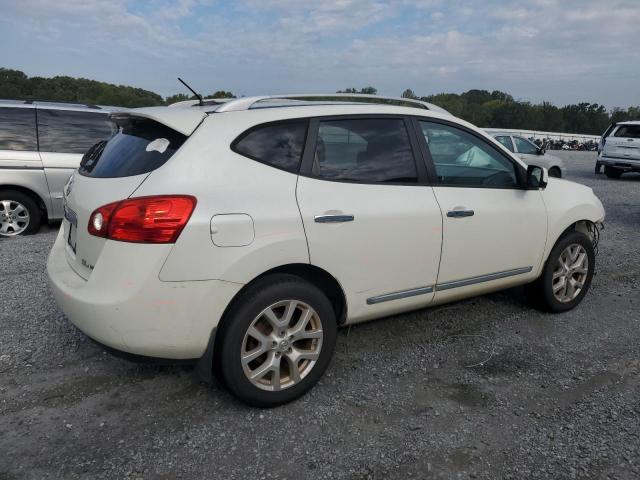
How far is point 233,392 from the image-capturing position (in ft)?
9.52

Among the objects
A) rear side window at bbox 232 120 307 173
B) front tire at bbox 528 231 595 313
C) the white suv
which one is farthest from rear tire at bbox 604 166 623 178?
rear side window at bbox 232 120 307 173

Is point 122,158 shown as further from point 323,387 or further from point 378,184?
point 323,387

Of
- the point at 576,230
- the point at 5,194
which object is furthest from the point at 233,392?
the point at 5,194

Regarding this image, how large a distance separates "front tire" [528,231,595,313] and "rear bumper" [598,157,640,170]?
539 inches

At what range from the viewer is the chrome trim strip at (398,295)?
3.37m

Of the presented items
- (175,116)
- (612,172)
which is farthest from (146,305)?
(612,172)

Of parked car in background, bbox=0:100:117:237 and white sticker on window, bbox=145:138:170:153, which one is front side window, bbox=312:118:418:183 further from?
parked car in background, bbox=0:100:117:237

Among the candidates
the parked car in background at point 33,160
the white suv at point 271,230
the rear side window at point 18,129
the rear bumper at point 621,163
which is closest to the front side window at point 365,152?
the white suv at point 271,230

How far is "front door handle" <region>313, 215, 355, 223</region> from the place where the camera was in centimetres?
299

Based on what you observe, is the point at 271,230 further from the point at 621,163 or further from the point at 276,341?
the point at 621,163

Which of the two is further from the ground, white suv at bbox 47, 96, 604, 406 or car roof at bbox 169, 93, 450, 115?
car roof at bbox 169, 93, 450, 115

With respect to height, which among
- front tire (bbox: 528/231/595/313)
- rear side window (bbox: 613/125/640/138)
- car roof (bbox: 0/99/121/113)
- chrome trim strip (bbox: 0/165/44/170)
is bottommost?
front tire (bbox: 528/231/595/313)

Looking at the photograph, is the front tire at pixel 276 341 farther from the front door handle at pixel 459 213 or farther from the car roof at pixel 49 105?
the car roof at pixel 49 105

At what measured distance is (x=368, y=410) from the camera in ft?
9.96
